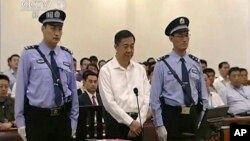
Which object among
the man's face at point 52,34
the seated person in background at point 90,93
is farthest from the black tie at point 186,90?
the seated person in background at point 90,93

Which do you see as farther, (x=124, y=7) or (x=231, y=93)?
(x=124, y=7)

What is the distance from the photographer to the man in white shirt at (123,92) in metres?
4.00

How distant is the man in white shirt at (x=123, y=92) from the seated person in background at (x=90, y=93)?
2169 mm

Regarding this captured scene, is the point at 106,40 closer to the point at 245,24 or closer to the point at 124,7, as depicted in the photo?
the point at 124,7

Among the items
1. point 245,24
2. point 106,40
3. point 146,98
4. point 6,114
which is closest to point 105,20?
point 106,40

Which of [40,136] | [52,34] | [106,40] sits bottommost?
[40,136]

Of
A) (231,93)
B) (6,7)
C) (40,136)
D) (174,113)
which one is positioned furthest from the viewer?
(6,7)

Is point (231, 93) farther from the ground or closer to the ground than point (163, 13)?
closer to the ground

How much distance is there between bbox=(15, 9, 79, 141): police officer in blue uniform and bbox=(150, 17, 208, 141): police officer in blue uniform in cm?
72

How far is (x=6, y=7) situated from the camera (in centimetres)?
1045

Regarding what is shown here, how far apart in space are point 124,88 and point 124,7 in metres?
7.66

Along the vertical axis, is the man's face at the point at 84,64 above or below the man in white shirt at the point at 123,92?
above

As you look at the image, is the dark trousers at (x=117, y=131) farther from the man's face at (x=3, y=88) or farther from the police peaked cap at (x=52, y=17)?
the man's face at (x=3, y=88)

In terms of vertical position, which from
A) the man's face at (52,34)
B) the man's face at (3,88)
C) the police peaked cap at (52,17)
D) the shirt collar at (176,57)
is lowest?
the man's face at (3,88)
